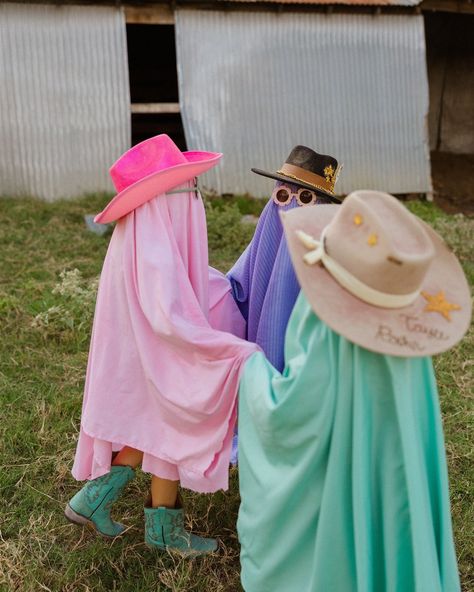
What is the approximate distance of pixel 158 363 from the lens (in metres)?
2.64

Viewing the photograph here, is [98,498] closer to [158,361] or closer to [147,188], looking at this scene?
[158,361]

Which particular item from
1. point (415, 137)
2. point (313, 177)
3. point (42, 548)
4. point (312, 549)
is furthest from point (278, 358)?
point (415, 137)

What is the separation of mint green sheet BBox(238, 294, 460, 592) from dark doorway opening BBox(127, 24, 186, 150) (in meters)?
10.7

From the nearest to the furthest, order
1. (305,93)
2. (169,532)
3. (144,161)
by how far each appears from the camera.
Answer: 1. (144,161)
2. (169,532)
3. (305,93)

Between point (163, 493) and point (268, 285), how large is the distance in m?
0.97

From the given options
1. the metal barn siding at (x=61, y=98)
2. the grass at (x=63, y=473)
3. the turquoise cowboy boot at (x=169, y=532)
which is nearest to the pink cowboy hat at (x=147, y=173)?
the turquoise cowboy boot at (x=169, y=532)

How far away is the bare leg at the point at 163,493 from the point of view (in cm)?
283

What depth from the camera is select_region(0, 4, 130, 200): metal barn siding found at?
9.00 metres

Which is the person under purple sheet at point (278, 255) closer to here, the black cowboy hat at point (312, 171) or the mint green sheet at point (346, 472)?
the black cowboy hat at point (312, 171)

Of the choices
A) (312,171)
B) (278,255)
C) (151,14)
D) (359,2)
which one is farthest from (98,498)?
(359,2)

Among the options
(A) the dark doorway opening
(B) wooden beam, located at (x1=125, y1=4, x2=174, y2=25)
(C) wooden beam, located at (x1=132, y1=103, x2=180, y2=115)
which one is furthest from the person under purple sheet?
(A) the dark doorway opening

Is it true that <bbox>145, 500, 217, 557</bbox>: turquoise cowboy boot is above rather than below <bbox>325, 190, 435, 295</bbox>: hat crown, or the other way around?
below

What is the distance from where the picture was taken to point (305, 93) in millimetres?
9891

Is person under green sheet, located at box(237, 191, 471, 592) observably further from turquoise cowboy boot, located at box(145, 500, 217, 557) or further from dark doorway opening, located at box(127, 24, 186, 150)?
dark doorway opening, located at box(127, 24, 186, 150)
